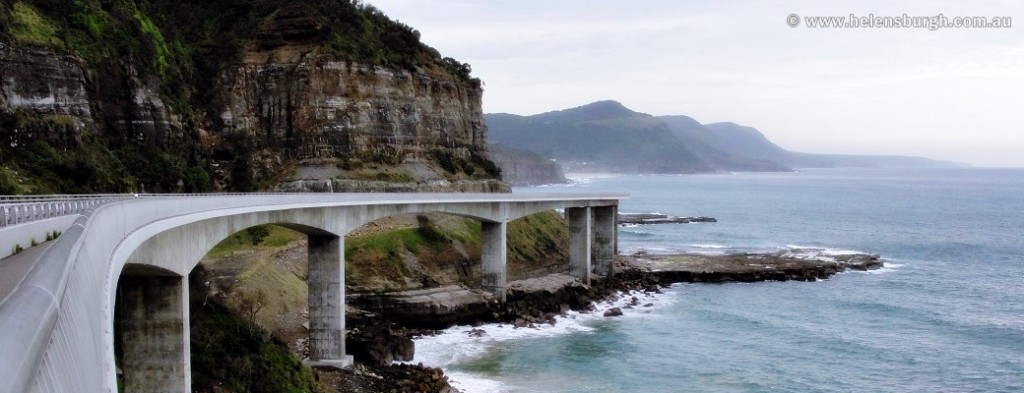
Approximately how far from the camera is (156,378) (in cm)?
2516

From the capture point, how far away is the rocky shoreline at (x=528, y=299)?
40469 mm

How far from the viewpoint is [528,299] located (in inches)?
2200

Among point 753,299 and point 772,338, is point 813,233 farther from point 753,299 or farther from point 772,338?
point 772,338

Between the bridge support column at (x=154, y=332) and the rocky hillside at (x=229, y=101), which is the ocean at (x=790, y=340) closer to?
the bridge support column at (x=154, y=332)

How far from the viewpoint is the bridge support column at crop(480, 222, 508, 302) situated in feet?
183

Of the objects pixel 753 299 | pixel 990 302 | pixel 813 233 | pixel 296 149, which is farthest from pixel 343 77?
pixel 813 233

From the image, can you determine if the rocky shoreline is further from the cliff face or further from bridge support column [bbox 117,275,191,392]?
the cliff face

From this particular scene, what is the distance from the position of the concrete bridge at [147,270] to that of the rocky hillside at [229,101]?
15162 millimetres

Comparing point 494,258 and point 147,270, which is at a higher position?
point 147,270

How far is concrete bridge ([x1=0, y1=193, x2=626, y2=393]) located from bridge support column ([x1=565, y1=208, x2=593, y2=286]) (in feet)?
0.36

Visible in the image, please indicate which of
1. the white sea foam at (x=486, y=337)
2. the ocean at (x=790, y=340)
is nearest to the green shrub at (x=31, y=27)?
the white sea foam at (x=486, y=337)

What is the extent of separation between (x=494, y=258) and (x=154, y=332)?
109 ft

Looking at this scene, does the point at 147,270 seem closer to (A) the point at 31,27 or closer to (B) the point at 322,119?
(A) the point at 31,27

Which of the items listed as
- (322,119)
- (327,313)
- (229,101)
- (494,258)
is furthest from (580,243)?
(327,313)
